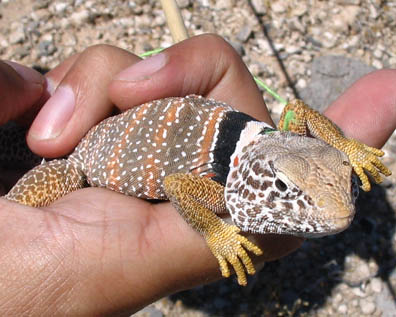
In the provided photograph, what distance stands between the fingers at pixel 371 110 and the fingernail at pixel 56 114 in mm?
2127

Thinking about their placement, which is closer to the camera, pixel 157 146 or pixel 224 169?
pixel 224 169

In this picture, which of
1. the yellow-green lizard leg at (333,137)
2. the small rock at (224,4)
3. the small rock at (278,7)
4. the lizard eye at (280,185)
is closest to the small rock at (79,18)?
the small rock at (224,4)

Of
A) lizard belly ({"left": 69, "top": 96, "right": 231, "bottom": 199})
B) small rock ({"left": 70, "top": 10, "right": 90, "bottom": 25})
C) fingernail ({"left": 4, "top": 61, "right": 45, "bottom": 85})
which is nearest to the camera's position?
lizard belly ({"left": 69, "top": 96, "right": 231, "bottom": 199})

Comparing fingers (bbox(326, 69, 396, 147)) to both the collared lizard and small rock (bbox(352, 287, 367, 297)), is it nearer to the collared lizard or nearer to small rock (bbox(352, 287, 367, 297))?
the collared lizard

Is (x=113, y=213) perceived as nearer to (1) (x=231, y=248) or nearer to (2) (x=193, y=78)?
(1) (x=231, y=248)

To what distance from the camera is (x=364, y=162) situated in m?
2.96

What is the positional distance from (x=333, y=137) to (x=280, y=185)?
89 centimetres

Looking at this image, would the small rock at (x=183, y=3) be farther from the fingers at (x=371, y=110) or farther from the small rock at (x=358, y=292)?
the small rock at (x=358, y=292)

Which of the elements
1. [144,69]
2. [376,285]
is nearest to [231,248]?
[144,69]

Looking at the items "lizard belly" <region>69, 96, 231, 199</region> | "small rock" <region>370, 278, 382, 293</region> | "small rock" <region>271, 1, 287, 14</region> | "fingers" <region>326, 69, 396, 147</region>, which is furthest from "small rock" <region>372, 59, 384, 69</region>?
A: "lizard belly" <region>69, 96, 231, 199</region>

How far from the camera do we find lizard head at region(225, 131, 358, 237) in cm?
230

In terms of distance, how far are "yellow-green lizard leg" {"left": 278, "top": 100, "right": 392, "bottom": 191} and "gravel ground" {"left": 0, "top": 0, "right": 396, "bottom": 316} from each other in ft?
5.31

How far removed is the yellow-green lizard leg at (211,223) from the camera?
2.79 meters

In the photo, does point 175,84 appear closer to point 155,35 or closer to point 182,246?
point 182,246
